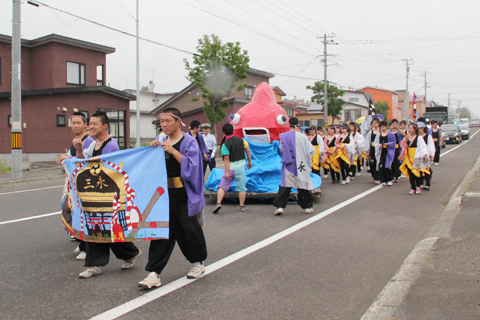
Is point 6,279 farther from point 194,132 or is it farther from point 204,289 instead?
point 194,132

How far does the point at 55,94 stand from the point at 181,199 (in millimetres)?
20354

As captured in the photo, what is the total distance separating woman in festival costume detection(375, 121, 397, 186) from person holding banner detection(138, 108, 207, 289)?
27.8 feet

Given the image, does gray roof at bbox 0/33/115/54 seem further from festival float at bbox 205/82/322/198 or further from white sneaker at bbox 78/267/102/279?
white sneaker at bbox 78/267/102/279

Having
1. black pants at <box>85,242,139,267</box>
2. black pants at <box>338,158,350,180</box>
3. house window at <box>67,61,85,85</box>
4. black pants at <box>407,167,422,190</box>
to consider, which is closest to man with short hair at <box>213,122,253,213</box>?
black pants at <box>85,242,139,267</box>

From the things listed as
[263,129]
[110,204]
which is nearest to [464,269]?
[110,204]

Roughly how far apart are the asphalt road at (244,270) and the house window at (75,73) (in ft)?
64.1

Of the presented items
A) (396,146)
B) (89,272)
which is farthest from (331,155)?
(89,272)

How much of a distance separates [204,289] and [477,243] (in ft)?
11.6

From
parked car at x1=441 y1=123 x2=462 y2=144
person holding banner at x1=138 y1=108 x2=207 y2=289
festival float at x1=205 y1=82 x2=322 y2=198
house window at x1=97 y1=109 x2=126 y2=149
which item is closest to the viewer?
person holding banner at x1=138 y1=108 x2=207 y2=289

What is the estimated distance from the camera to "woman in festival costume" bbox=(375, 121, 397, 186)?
11586 millimetres

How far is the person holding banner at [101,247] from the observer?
4.48 meters

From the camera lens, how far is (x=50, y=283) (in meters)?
4.34

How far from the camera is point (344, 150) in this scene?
12.3 m

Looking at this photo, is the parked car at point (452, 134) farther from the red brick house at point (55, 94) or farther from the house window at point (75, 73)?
the house window at point (75, 73)
